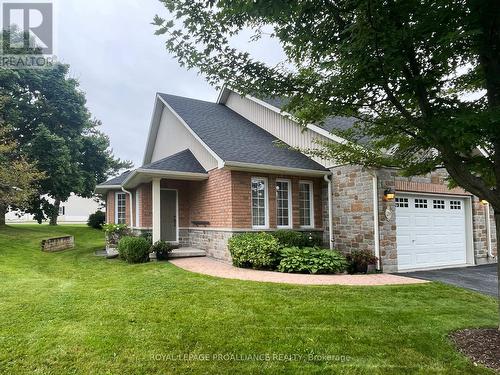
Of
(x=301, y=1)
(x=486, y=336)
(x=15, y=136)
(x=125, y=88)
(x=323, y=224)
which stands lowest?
(x=486, y=336)

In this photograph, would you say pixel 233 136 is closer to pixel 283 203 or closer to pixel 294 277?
pixel 283 203

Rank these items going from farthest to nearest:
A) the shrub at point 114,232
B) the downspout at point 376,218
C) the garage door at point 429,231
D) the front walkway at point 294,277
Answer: the shrub at point 114,232 < the garage door at point 429,231 < the downspout at point 376,218 < the front walkway at point 294,277

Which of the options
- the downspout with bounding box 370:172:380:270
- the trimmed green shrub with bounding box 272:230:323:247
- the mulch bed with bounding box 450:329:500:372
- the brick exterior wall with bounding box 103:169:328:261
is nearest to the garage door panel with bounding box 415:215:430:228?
the downspout with bounding box 370:172:380:270

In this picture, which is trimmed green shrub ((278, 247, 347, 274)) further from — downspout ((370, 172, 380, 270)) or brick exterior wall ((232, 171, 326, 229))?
brick exterior wall ((232, 171, 326, 229))

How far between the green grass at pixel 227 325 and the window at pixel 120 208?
8.62 meters

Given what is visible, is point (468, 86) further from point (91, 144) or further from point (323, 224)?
point (91, 144)

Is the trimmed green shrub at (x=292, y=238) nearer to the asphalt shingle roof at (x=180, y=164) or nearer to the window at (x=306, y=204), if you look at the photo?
the window at (x=306, y=204)

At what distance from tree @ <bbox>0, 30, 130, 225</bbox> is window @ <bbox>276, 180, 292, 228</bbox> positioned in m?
15.2

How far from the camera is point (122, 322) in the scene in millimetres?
4816

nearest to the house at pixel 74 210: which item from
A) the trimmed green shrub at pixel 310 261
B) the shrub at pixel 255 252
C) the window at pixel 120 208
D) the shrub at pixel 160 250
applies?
the window at pixel 120 208

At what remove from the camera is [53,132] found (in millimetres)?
22422

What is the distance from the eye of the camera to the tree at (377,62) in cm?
326

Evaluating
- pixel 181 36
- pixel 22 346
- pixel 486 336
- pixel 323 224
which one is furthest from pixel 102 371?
pixel 323 224

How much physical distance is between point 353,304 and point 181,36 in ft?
16.9
